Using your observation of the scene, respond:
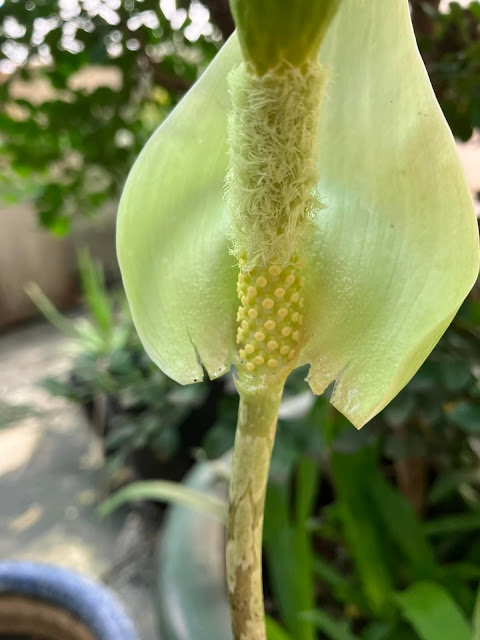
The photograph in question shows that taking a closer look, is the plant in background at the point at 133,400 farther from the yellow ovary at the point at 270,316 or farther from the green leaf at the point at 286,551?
the yellow ovary at the point at 270,316

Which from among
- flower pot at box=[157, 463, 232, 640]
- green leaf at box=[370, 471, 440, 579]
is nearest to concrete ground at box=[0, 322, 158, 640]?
flower pot at box=[157, 463, 232, 640]

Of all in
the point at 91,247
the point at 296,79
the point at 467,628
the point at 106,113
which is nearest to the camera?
the point at 296,79

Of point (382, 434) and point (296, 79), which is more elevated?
point (296, 79)

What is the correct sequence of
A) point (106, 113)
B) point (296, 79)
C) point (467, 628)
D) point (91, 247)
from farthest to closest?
point (91, 247)
point (106, 113)
point (467, 628)
point (296, 79)

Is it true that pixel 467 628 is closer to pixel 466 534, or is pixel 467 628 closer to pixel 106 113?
pixel 466 534

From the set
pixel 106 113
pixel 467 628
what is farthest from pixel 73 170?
pixel 467 628

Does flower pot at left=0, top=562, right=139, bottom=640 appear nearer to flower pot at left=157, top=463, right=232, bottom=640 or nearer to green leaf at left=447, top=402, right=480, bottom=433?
flower pot at left=157, top=463, right=232, bottom=640
